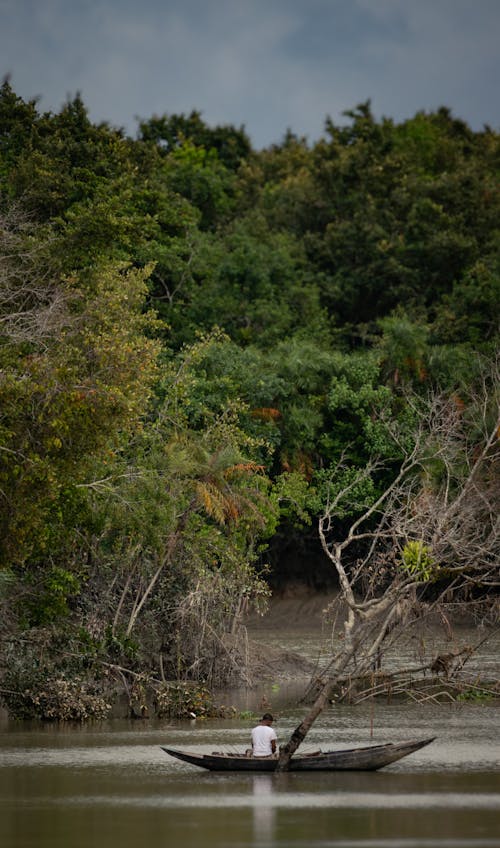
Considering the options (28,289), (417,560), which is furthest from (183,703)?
(28,289)

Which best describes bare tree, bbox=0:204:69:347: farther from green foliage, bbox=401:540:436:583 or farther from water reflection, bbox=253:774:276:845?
water reflection, bbox=253:774:276:845

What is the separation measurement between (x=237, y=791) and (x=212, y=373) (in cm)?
2505

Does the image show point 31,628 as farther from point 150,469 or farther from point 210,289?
point 210,289

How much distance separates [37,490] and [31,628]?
16.2 feet

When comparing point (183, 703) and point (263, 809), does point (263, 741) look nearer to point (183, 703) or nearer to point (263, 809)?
point (263, 809)

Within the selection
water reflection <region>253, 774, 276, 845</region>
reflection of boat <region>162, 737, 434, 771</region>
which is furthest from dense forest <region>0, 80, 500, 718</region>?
water reflection <region>253, 774, 276, 845</region>

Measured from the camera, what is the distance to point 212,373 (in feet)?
140

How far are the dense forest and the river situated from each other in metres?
2.57

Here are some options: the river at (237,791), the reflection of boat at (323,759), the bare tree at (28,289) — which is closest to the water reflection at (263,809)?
the river at (237,791)

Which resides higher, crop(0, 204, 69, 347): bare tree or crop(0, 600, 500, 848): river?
crop(0, 204, 69, 347): bare tree

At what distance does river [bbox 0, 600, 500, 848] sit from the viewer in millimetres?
15016

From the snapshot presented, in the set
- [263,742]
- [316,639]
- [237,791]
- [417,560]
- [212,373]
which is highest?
[212,373]

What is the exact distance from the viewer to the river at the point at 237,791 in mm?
15016

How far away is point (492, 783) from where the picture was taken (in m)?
18.4
